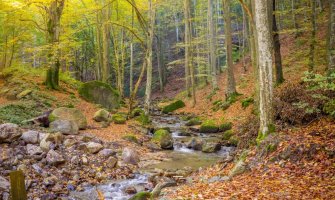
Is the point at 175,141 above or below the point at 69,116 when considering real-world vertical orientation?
below

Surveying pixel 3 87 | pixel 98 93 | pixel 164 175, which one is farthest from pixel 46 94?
pixel 164 175

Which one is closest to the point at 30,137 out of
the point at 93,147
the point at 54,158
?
the point at 54,158

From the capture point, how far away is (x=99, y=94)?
20203mm

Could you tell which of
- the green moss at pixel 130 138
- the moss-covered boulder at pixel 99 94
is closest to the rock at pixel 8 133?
the green moss at pixel 130 138

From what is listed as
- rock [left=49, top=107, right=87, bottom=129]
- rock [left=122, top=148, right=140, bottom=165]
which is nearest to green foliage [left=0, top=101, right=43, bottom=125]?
rock [left=49, top=107, right=87, bottom=129]

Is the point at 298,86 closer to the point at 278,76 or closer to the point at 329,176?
the point at 278,76

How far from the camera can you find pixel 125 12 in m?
27.7

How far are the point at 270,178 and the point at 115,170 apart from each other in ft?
17.2

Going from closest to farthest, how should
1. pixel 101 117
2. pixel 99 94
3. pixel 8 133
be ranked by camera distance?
pixel 8 133 < pixel 101 117 < pixel 99 94

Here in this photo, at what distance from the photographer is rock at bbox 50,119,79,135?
1192 cm

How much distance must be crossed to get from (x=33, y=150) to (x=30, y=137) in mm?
899

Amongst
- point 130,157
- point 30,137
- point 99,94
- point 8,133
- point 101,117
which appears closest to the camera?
point 8,133

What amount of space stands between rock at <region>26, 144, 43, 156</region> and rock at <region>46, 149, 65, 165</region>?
0.34 meters

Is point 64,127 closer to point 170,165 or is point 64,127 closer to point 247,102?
point 170,165
